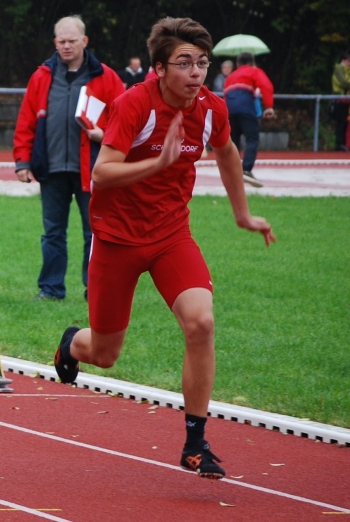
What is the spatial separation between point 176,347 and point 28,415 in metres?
2.13

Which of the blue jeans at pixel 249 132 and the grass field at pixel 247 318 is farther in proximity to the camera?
the blue jeans at pixel 249 132

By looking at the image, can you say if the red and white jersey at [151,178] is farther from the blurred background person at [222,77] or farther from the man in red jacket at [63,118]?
the blurred background person at [222,77]

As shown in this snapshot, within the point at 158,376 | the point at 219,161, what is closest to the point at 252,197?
the point at 158,376

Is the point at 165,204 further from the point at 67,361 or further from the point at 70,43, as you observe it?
the point at 70,43

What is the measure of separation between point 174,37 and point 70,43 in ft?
14.8

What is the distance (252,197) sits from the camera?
1952 cm

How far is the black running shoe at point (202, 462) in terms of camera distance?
204 inches

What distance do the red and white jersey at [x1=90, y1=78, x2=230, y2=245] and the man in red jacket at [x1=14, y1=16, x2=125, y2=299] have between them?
4177 mm

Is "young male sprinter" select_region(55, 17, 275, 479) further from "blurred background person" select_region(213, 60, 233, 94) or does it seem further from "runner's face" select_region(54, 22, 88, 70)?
"blurred background person" select_region(213, 60, 233, 94)

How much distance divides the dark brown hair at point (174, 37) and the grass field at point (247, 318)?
7.74 ft

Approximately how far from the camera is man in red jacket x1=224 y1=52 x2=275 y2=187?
20.8m

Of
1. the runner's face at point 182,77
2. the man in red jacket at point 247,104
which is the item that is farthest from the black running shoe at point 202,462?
the man in red jacket at point 247,104

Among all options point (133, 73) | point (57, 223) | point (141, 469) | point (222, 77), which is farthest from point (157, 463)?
point (222, 77)

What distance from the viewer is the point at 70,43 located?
9789 millimetres
